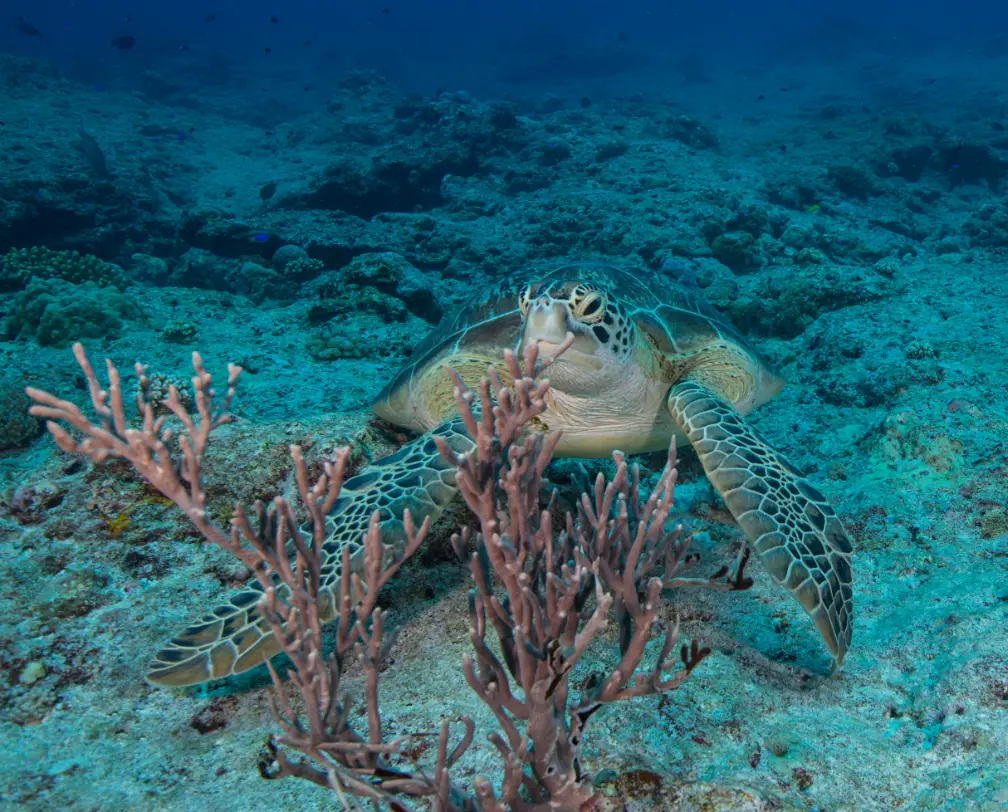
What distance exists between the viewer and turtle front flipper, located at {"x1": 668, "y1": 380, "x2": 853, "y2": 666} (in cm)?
214

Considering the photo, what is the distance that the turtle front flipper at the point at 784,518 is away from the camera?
214cm

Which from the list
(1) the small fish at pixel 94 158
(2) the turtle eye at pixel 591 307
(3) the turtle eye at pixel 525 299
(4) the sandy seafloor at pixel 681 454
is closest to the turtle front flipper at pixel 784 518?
(4) the sandy seafloor at pixel 681 454

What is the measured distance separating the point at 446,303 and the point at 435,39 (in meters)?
56.0

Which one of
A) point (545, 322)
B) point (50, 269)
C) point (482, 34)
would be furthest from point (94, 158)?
point (482, 34)

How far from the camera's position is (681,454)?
425 cm

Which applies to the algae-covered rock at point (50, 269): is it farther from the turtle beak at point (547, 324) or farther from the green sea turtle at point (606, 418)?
the turtle beak at point (547, 324)

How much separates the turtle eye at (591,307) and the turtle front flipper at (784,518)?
0.85 m

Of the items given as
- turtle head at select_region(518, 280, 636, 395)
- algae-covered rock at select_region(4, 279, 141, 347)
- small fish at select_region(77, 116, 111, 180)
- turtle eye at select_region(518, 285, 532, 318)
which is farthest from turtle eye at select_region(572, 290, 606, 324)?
small fish at select_region(77, 116, 111, 180)

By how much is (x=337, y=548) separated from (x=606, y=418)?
181 centimetres

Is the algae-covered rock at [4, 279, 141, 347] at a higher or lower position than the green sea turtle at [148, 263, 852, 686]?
lower

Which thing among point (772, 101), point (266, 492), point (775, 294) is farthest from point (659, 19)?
point (266, 492)

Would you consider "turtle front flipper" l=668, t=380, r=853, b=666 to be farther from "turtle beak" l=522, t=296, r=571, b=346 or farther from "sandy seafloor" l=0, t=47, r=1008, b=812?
"turtle beak" l=522, t=296, r=571, b=346

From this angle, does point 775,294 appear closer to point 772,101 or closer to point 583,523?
point 583,523

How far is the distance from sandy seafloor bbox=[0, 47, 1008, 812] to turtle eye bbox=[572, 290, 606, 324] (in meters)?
1.27
